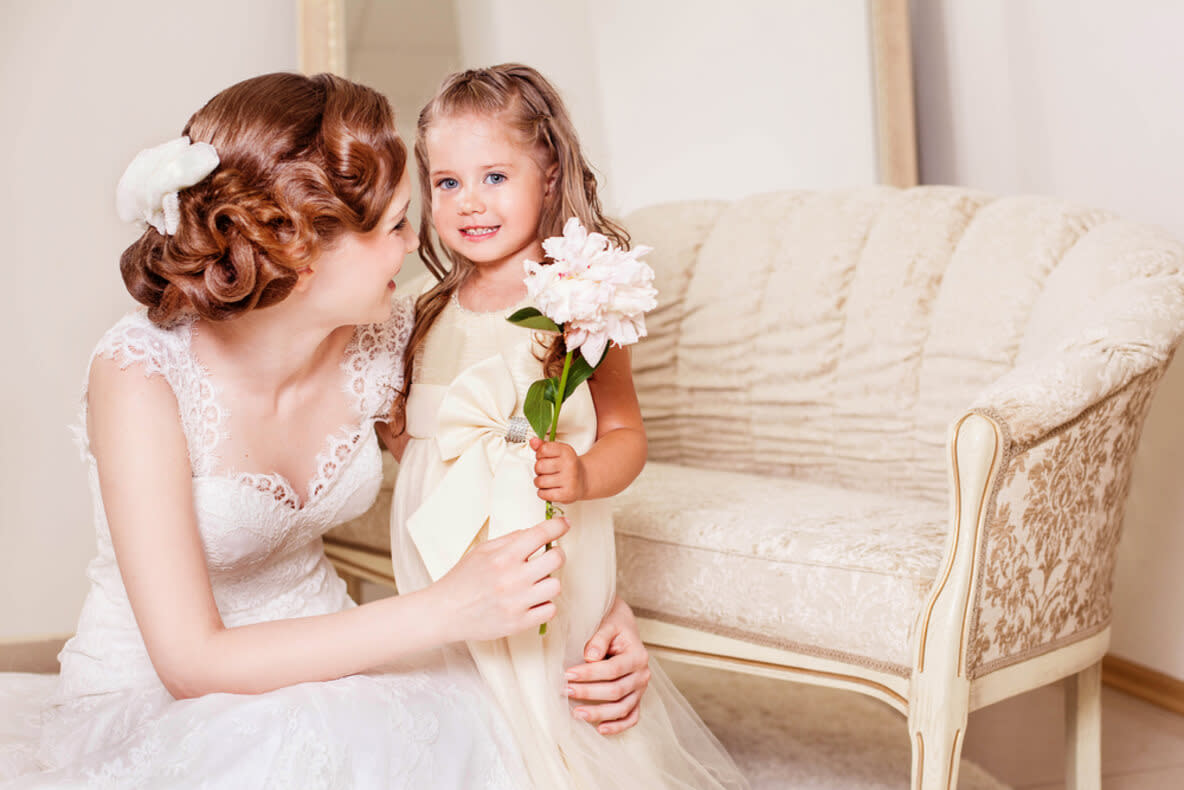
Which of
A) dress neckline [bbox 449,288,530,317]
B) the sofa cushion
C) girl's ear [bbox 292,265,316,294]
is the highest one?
girl's ear [bbox 292,265,316,294]

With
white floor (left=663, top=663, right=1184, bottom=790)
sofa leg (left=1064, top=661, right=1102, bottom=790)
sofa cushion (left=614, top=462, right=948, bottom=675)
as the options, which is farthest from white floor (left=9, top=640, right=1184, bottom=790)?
sofa cushion (left=614, top=462, right=948, bottom=675)

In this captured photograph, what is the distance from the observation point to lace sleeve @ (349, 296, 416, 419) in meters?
1.76

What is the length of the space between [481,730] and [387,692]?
146mm

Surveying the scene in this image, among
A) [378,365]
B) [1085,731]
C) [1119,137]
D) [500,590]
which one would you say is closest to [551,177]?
[378,365]

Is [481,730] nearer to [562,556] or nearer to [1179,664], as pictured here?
[562,556]

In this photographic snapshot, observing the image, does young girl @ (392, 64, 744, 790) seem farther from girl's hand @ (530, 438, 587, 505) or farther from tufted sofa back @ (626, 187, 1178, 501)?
tufted sofa back @ (626, 187, 1178, 501)

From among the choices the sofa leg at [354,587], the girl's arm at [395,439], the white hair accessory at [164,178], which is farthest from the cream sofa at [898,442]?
the white hair accessory at [164,178]

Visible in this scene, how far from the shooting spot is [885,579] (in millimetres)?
1915

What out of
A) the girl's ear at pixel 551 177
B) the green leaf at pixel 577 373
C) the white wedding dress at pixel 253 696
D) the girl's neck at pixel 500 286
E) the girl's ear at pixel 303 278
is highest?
the girl's ear at pixel 551 177

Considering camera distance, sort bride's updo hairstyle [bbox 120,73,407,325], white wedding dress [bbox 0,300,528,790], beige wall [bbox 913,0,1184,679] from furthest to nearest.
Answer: beige wall [bbox 913,0,1184,679] → bride's updo hairstyle [bbox 120,73,407,325] → white wedding dress [bbox 0,300,528,790]

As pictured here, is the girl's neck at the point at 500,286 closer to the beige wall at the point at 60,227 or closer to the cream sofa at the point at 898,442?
the cream sofa at the point at 898,442

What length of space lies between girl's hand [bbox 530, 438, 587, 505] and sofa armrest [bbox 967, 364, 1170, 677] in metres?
0.75

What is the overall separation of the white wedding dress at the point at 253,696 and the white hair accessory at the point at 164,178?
0.54 ft

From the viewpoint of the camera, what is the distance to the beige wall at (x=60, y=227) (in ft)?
10.3
